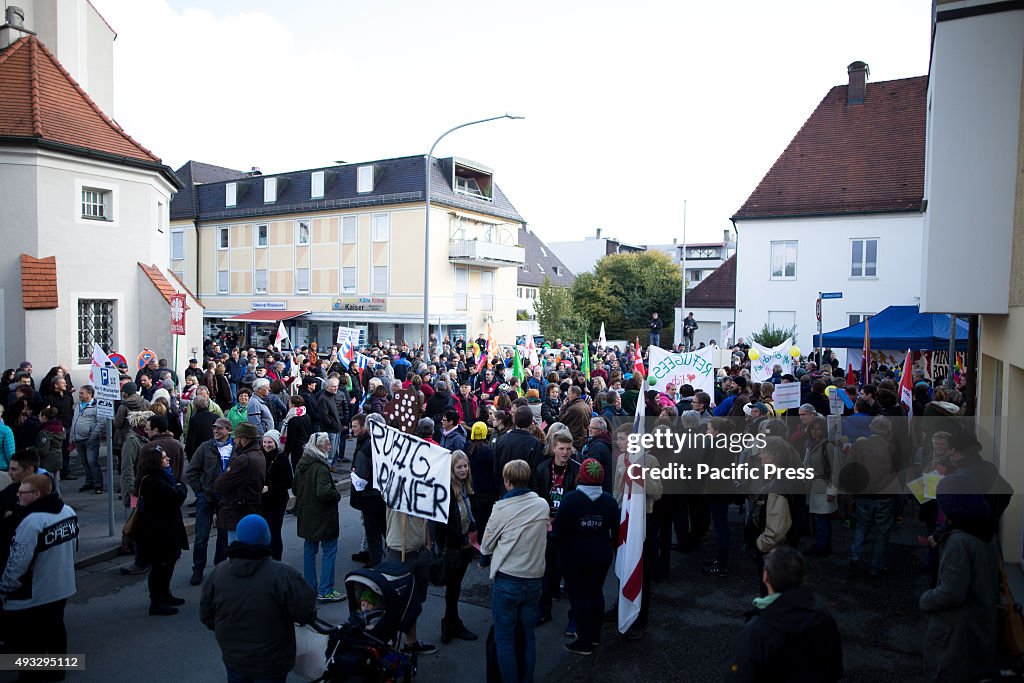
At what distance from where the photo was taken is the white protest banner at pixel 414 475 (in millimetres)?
5676

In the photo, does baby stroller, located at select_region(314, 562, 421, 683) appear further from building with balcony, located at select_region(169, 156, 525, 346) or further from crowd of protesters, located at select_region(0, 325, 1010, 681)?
building with balcony, located at select_region(169, 156, 525, 346)

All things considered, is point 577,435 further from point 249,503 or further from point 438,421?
point 249,503

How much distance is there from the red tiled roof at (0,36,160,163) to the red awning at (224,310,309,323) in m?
23.1

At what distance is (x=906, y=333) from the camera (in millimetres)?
15742

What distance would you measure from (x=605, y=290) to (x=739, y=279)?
2334 centimetres

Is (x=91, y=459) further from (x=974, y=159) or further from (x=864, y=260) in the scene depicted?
(x=864, y=260)

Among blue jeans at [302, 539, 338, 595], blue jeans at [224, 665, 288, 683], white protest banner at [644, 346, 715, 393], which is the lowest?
blue jeans at [302, 539, 338, 595]

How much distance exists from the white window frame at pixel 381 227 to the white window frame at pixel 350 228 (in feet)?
4.04

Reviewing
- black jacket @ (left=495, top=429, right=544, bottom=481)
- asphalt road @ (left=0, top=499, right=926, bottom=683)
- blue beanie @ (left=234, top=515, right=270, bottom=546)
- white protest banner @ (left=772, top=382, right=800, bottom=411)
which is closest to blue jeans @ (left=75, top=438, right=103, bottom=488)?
asphalt road @ (left=0, top=499, right=926, bottom=683)

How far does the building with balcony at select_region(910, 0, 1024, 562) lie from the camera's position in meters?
7.48

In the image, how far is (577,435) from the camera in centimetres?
910

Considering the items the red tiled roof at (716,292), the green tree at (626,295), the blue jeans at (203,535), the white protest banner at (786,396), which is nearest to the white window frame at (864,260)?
the red tiled roof at (716,292)

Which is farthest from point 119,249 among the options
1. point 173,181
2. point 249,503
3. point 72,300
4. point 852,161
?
point 852,161

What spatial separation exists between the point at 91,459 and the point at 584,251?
7439 centimetres
